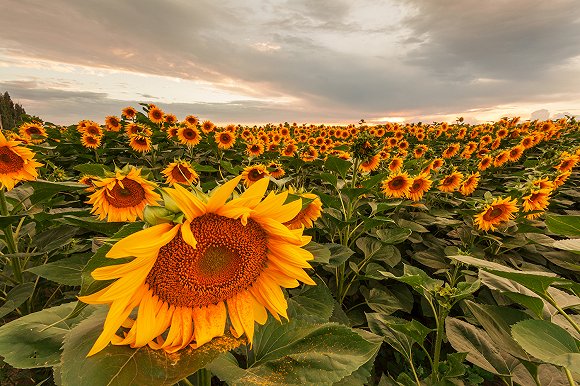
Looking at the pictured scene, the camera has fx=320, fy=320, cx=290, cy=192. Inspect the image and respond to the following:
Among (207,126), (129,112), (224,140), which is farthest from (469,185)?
(129,112)

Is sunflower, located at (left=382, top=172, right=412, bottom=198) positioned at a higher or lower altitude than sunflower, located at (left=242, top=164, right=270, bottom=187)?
higher

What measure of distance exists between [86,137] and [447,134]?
44.7 ft

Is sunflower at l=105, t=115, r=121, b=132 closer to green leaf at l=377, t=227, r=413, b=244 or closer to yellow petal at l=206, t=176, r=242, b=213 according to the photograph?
green leaf at l=377, t=227, r=413, b=244

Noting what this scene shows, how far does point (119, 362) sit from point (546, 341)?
1.37 meters

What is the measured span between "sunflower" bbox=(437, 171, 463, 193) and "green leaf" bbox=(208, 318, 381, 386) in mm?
4758

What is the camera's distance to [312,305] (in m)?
2.04

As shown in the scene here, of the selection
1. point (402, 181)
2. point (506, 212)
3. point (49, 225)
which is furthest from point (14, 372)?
point (506, 212)

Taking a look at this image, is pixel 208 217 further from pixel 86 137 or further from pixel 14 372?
pixel 86 137

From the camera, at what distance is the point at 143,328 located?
0.98 metres

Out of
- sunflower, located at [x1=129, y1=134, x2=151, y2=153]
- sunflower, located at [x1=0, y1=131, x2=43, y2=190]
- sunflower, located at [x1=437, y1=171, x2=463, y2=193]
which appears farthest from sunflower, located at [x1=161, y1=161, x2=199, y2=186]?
sunflower, located at [x1=437, y1=171, x2=463, y2=193]

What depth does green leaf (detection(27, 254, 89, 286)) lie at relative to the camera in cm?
134

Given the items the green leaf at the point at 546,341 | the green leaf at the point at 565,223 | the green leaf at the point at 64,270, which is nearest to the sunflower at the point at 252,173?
the green leaf at the point at 64,270

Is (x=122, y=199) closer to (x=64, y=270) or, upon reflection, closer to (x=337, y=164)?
(x=64, y=270)

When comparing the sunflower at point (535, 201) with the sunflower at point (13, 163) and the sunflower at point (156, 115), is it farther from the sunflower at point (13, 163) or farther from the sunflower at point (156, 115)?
the sunflower at point (156, 115)
